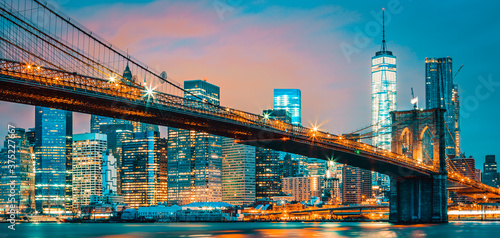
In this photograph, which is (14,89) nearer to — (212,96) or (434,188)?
(434,188)

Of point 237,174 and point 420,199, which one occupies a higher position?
point 237,174

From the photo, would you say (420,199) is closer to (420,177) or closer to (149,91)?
(420,177)

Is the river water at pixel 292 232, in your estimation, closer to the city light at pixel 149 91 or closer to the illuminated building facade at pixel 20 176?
the city light at pixel 149 91

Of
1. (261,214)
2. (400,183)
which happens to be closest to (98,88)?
(400,183)

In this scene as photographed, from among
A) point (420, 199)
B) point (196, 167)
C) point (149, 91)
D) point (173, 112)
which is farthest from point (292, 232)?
point (196, 167)

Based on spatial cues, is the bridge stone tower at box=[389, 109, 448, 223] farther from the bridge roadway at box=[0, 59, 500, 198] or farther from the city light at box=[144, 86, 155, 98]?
the city light at box=[144, 86, 155, 98]
